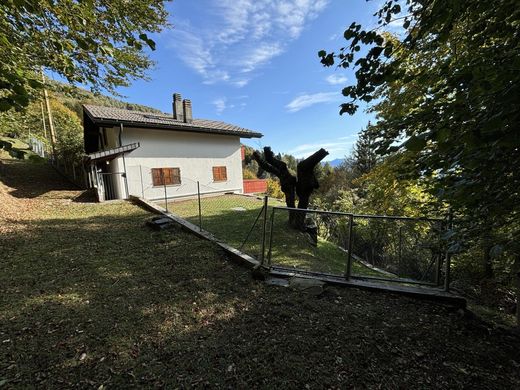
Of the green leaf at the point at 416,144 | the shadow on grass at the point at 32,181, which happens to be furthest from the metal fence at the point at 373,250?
the shadow on grass at the point at 32,181

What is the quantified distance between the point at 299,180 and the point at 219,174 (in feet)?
30.2

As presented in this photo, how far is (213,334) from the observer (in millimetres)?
3021

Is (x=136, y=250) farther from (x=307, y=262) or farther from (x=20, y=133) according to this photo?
(x=20, y=133)

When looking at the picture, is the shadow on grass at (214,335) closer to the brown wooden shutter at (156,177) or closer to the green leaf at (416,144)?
the green leaf at (416,144)

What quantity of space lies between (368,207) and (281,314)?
5373mm

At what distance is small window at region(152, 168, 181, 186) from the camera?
1363 centimetres

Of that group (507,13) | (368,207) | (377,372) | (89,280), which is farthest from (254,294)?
(368,207)

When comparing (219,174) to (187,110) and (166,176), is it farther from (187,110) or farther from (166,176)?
(187,110)

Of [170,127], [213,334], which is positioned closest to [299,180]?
[213,334]

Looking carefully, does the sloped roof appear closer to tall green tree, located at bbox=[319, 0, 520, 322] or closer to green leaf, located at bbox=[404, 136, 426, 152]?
tall green tree, located at bbox=[319, 0, 520, 322]

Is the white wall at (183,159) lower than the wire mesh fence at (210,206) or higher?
higher

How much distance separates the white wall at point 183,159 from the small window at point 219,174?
24 centimetres

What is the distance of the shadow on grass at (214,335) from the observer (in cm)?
241

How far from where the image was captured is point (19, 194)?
39.4ft
